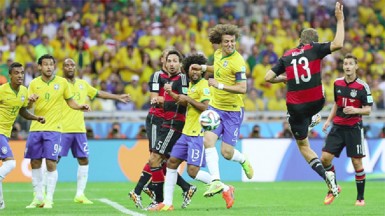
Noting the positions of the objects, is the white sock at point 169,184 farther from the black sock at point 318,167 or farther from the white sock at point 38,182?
the white sock at point 38,182

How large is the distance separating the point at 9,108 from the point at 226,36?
3682mm

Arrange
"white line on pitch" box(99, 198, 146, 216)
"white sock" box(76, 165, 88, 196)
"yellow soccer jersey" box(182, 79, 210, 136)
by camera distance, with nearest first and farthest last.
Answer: "white line on pitch" box(99, 198, 146, 216), "yellow soccer jersey" box(182, 79, 210, 136), "white sock" box(76, 165, 88, 196)

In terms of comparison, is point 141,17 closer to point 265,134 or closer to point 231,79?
point 265,134

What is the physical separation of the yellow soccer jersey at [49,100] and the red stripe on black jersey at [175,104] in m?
1.80

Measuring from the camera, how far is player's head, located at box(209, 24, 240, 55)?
14219 millimetres

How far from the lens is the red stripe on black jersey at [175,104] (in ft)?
47.4

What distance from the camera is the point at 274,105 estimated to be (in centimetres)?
2589

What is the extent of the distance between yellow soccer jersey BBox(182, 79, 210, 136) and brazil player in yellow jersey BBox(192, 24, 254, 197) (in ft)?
0.62

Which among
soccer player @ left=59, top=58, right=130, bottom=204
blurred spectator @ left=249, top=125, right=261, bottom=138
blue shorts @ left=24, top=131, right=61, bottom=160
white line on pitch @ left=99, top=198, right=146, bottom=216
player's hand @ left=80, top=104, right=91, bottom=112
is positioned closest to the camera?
white line on pitch @ left=99, top=198, right=146, bottom=216

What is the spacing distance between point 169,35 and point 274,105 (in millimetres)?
4140

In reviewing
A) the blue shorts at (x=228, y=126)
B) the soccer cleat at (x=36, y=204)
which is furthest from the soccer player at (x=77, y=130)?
the blue shorts at (x=228, y=126)

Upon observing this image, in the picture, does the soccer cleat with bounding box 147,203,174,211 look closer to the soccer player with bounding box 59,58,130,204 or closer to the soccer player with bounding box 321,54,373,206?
the soccer player with bounding box 59,58,130,204

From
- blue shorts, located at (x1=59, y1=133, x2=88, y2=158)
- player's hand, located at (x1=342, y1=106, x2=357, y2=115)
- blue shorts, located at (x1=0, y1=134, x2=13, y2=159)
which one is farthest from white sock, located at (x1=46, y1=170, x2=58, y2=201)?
player's hand, located at (x1=342, y1=106, x2=357, y2=115)

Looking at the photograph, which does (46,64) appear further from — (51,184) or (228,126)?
(228,126)
